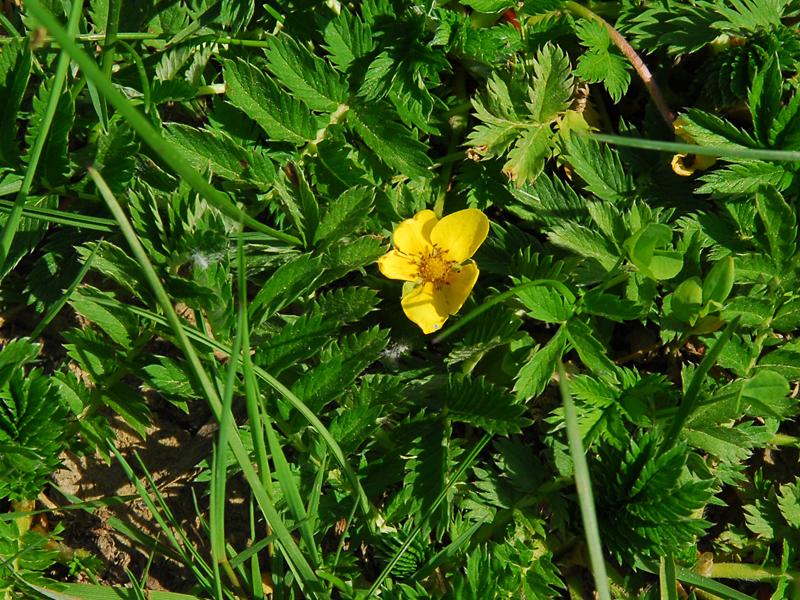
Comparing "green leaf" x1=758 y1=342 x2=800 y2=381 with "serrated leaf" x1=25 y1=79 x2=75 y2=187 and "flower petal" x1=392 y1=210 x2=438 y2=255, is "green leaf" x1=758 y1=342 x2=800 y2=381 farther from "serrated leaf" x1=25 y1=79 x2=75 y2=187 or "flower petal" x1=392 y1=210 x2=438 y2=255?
"serrated leaf" x1=25 y1=79 x2=75 y2=187

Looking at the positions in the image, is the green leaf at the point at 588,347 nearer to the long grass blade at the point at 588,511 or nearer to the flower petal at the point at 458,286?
the flower petal at the point at 458,286

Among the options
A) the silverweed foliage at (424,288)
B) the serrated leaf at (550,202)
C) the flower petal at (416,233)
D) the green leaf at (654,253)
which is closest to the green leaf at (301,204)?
the silverweed foliage at (424,288)

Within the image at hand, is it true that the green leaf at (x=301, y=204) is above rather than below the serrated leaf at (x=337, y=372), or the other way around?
above

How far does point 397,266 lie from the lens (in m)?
2.25

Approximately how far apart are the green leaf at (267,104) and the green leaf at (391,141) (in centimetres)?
14

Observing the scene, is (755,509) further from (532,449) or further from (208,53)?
(208,53)

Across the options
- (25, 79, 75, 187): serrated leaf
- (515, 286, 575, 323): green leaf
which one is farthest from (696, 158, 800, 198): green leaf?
(25, 79, 75, 187): serrated leaf

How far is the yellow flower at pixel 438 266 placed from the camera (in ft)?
7.32

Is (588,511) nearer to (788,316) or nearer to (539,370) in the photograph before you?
(539,370)

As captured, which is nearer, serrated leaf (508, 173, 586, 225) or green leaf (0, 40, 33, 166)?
green leaf (0, 40, 33, 166)

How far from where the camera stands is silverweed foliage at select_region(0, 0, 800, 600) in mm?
2076

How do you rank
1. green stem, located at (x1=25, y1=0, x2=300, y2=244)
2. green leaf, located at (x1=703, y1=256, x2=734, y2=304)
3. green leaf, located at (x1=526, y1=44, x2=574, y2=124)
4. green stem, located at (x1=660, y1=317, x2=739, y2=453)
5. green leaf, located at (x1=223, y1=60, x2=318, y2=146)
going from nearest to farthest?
green stem, located at (x1=25, y1=0, x2=300, y2=244)
green stem, located at (x1=660, y1=317, x2=739, y2=453)
green leaf, located at (x1=703, y1=256, x2=734, y2=304)
green leaf, located at (x1=223, y1=60, x2=318, y2=146)
green leaf, located at (x1=526, y1=44, x2=574, y2=124)

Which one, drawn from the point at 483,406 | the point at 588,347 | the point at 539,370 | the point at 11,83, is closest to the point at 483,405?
the point at 483,406

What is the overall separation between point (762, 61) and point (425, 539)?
5.18 ft
